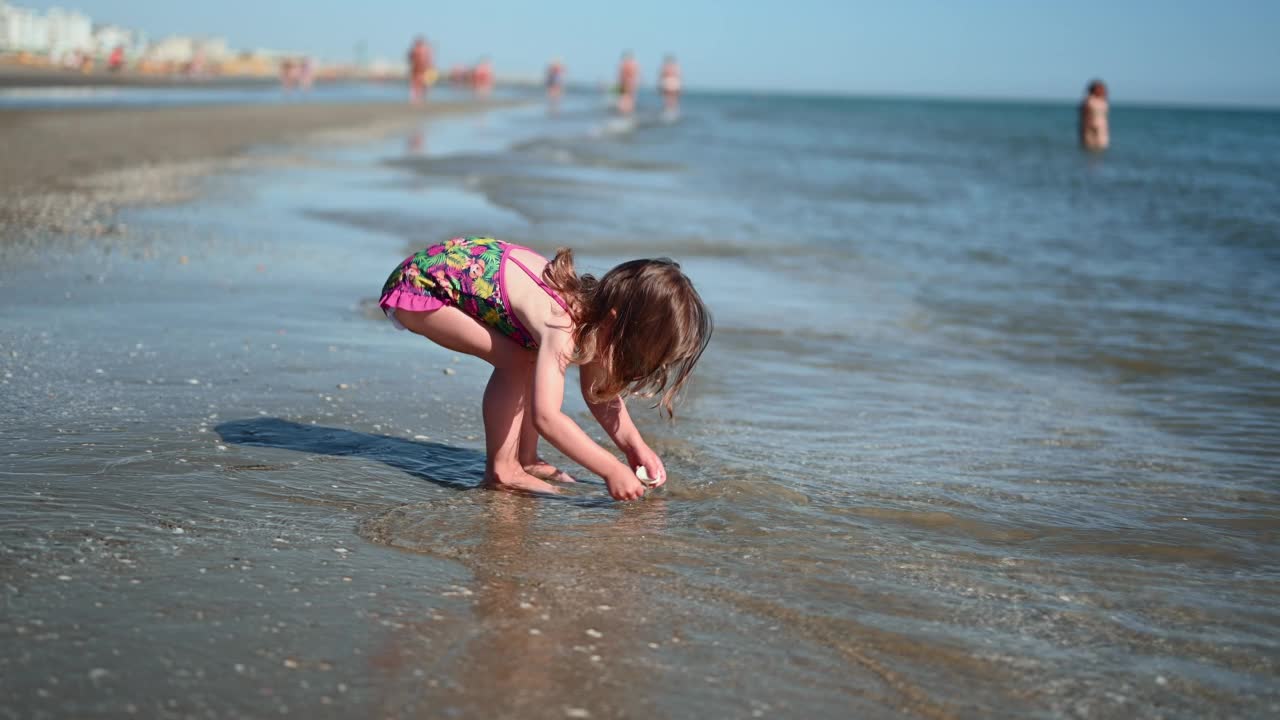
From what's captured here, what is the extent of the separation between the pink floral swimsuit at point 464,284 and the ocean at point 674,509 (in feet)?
1.61

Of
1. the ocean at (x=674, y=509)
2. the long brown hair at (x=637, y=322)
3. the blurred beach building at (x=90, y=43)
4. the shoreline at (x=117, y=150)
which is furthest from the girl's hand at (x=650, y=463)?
the blurred beach building at (x=90, y=43)

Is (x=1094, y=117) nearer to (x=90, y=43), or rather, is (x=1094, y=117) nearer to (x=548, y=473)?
(x=548, y=473)

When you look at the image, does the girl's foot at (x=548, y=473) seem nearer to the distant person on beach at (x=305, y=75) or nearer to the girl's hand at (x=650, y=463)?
the girl's hand at (x=650, y=463)

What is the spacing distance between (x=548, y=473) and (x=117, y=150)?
11.7 m

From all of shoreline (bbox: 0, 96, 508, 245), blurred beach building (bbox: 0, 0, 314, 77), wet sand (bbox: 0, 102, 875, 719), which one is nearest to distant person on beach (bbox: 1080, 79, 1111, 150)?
shoreline (bbox: 0, 96, 508, 245)

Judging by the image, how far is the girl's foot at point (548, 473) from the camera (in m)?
3.65

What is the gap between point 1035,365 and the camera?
19.1 ft

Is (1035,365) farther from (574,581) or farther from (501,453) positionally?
(574,581)

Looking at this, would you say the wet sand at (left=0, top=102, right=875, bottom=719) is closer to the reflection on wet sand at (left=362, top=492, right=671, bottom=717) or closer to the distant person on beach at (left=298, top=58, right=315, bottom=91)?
the reflection on wet sand at (left=362, top=492, right=671, bottom=717)

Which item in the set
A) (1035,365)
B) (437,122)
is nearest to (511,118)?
(437,122)

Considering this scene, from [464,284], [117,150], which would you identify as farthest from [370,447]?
[117,150]

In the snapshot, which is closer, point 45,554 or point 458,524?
point 45,554

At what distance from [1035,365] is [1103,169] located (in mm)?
18423

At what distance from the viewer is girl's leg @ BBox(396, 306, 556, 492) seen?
342 centimetres
